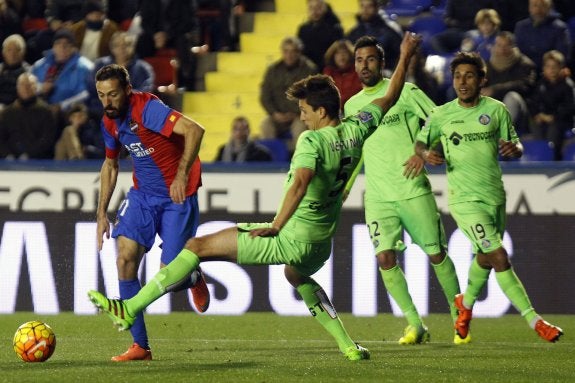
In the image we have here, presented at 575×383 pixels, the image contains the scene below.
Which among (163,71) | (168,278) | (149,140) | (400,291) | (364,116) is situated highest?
(364,116)

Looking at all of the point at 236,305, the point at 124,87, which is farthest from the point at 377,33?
the point at 124,87

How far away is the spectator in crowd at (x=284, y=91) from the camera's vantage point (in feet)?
52.6

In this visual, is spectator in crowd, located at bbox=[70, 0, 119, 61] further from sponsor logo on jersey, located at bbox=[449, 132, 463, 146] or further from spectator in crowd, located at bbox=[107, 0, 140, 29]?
sponsor logo on jersey, located at bbox=[449, 132, 463, 146]

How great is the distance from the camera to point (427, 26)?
56.7 feet

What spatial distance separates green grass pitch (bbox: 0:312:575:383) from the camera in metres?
8.47

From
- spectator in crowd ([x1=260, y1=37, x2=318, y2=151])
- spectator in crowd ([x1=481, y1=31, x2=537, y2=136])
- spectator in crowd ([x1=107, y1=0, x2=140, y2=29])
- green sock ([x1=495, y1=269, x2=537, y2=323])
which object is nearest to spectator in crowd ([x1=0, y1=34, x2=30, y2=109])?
spectator in crowd ([x1=107, y1=0, x2=140, y2=29])

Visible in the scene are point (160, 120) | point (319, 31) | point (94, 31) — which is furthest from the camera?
point (94, 31)

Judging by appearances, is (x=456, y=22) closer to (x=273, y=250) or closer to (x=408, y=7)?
(x=408, y=7)

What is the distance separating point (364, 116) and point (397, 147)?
2.31m

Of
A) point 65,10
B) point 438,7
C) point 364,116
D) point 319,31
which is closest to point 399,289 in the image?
point 364,116

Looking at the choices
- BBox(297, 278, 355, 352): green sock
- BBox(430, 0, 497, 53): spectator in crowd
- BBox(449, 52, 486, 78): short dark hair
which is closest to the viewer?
BBox(297, 278, 355, 352): green sock

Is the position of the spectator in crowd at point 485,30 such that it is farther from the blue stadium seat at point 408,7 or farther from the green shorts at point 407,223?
the green shorts at point 407,223

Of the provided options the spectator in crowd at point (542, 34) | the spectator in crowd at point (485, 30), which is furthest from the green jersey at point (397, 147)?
the spectator in crowd at point (542, 34)

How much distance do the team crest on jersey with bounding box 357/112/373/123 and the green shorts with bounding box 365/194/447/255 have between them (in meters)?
2.26
